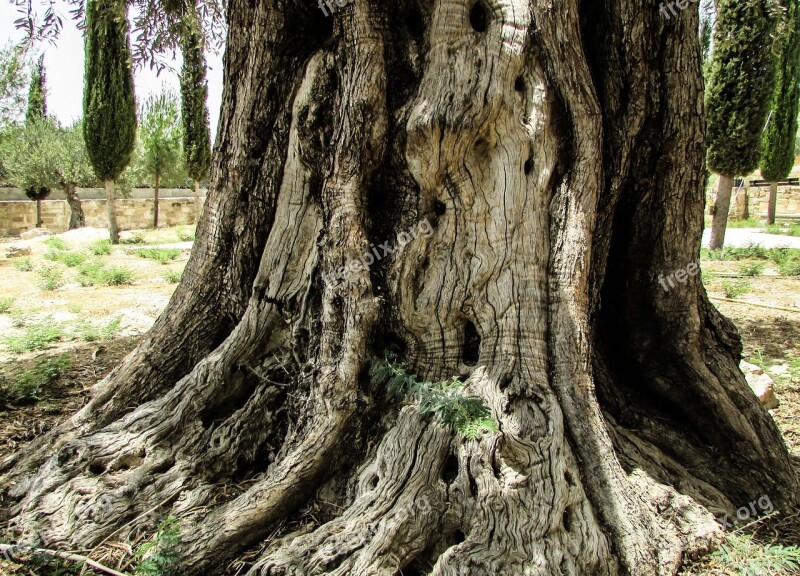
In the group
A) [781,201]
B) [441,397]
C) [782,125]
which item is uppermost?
[782,125]

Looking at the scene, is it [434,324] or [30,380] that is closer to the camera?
[434,324]

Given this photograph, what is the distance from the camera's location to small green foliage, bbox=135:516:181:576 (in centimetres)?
233

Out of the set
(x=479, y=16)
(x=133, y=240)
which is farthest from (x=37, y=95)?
(x=479, y=16)

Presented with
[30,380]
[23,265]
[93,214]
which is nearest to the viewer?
[30,380]

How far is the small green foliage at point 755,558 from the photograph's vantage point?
2.55m

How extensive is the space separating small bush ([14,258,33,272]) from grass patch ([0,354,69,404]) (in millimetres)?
7064

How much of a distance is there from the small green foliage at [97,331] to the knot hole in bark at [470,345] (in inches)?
173

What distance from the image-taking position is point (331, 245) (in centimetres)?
288

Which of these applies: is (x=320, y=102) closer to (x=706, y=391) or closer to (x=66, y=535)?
(x=66, y=535)

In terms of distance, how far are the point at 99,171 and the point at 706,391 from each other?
790 inches

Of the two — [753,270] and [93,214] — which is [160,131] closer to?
[93,214]

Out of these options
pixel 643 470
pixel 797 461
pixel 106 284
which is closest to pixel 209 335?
pixel 643 470

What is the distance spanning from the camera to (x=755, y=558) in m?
2.63

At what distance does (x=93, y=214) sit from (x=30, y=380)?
2367 centimetres
